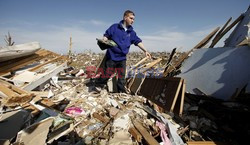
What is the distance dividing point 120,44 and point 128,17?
0.71 metres

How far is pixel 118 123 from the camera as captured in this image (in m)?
2.62

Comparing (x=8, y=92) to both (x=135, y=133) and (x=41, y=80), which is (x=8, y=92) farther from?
(x=135, y=133)

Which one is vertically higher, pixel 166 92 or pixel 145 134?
pixel 166 92

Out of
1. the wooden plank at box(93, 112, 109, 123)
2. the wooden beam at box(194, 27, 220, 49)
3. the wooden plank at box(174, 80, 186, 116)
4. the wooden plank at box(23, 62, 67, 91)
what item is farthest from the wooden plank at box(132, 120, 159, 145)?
the wooden beam at box(194, 27, 220, 49)

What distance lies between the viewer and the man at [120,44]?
12.6 ft

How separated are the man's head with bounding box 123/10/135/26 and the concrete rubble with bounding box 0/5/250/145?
5.09 feet

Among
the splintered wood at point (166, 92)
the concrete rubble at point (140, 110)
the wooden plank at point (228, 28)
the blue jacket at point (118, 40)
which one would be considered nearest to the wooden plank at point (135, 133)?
the concrete rubble at point (140, 110)

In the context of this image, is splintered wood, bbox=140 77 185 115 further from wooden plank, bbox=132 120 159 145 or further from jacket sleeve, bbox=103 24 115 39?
jacket sleeve, bbox=103 24 115 39

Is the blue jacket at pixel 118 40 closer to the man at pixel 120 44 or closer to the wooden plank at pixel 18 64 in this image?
the man at pixel 120 44

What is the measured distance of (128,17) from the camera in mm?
3721

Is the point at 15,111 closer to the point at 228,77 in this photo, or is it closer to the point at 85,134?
the point at 85,134

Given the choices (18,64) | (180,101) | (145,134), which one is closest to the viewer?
(145,134)

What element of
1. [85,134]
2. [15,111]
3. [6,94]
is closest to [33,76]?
[6,94]

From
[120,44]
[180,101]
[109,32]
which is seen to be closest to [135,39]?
[120,44]
